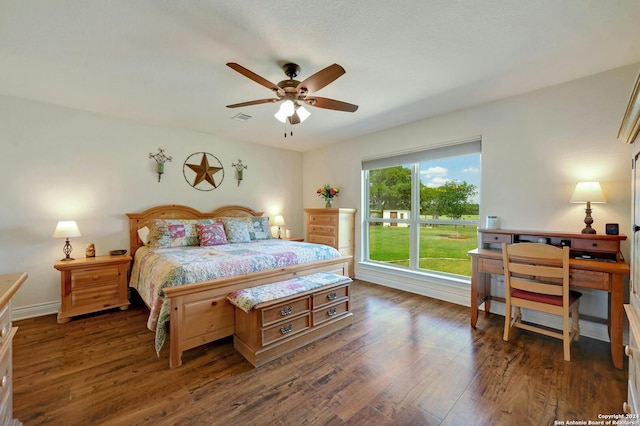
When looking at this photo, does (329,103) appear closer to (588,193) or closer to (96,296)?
(588,193)

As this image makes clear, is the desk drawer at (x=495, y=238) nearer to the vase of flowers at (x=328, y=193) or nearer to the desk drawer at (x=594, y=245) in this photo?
the desk drawer at (x=594, y=245)

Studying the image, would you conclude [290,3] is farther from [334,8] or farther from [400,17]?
[400,17]

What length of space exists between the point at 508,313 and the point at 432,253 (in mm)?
1576

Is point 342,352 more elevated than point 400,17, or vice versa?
point 400,17

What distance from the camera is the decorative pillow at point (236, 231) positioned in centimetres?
390

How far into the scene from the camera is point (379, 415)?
5.23 ft

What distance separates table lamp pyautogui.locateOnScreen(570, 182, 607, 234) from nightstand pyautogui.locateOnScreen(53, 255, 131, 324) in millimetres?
4905

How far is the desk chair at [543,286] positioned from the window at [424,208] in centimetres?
110

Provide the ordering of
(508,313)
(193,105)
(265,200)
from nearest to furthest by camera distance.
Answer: (508,313) < (193,105) < (265,200)

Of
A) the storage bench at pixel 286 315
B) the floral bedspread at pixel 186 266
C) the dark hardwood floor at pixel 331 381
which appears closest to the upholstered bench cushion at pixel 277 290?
the storage bench at pixel 286 315

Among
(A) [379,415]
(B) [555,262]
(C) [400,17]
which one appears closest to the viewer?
(A) [379,415]

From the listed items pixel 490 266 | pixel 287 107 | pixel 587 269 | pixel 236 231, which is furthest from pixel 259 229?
pixel 587 269

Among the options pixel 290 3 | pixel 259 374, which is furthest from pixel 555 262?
pixel 290 3

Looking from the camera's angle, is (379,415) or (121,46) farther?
(121,46)
